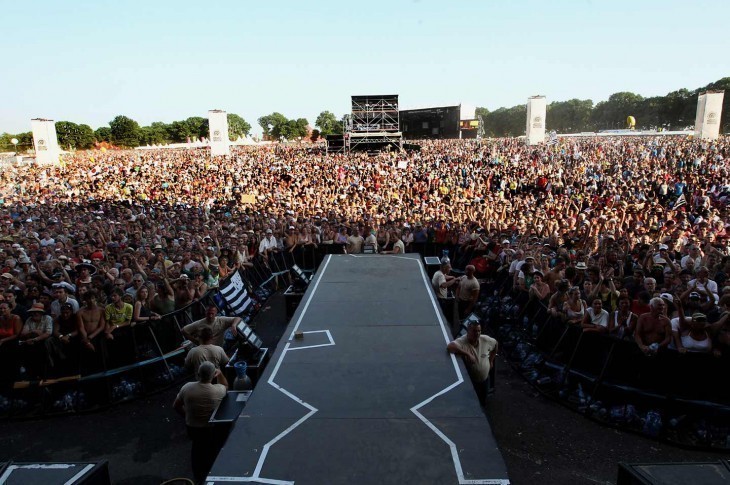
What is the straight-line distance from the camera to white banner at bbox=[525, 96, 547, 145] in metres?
37.9

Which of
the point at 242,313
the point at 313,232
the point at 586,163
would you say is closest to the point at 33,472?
the point at 242,313

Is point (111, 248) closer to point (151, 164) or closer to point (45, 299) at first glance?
point (45, 299)

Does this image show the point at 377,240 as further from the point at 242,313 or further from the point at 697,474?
the point at 697,474

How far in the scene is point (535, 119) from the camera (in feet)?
130

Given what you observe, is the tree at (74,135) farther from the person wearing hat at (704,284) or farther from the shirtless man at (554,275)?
the person wearing hat at (704,284)

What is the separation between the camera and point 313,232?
16594 millimetres

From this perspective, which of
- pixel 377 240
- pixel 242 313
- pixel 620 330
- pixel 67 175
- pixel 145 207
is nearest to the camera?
pixel 620 330

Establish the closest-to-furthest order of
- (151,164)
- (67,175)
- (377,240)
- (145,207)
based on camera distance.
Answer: (377,240)
(145,207)
(67,175)
(151,164)

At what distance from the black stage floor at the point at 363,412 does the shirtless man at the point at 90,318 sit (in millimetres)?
3473

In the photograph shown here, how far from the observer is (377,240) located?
16312mm

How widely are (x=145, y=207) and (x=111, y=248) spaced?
11563 mm

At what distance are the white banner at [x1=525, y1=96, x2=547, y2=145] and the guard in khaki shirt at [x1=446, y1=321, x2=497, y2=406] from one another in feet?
114

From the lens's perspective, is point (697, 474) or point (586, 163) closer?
point (697, 474)

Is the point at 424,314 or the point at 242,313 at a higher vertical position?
the point at 424,314
